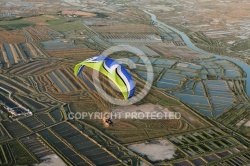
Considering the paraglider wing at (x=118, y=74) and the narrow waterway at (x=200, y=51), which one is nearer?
the paraglider wing at (x=118, y=74)

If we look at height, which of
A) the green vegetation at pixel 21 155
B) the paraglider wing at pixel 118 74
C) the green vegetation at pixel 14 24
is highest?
the green vegetation at pixel 14 24

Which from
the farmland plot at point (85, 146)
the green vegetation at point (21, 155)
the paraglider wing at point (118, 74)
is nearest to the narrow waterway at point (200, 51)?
the paraglider wing at point (118, 74)

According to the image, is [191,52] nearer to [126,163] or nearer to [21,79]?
[21,79]

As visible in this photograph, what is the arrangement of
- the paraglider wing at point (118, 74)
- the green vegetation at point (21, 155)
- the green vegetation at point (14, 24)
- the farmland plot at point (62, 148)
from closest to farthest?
the green vegetation at point (21, 155), the farmland plot at point (62, 148), the paraglider wing at point (118, 74), the green vegetation at point (14, 24)

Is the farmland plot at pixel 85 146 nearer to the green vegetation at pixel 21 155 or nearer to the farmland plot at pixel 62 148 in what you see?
the farmland plot at pixel 62 148

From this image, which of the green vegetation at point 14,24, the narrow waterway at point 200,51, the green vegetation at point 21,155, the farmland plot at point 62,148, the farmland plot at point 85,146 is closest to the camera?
the green vegetation at point 21,155

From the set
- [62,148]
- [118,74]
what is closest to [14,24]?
[118,74]

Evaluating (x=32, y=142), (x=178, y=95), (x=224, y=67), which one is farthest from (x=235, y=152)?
(x=224, y=67)
